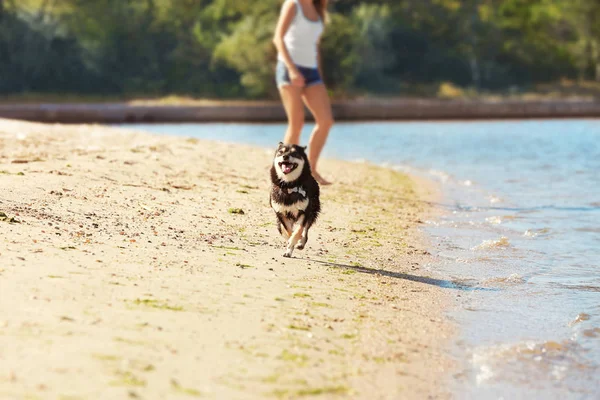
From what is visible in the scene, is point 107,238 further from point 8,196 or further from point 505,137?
point 505,137

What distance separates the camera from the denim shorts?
10023 millimetres

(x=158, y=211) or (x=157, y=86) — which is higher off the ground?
(x=158, y=211)

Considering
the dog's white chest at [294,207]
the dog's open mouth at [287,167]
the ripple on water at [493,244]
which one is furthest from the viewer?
the ripple on water at [493,244]

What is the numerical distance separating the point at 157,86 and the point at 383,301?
49.8 m

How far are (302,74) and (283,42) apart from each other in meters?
0.37

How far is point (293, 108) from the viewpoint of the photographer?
10.1 metres

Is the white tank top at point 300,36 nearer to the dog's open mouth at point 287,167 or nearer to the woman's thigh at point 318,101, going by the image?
the woman's thigh at point 318,101

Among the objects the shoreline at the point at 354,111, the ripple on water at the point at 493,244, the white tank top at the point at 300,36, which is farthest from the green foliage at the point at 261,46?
the ripple on water at the point at 493,244

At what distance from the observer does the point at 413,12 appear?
65.8m

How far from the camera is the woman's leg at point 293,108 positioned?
10.1 meters

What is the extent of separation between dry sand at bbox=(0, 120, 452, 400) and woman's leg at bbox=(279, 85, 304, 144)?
69 centimetres

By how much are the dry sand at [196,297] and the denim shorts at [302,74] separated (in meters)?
1.17

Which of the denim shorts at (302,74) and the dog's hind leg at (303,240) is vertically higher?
the denim shorts at (302,74)

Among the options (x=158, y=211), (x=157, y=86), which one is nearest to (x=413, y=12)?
(x=157, y=86)
